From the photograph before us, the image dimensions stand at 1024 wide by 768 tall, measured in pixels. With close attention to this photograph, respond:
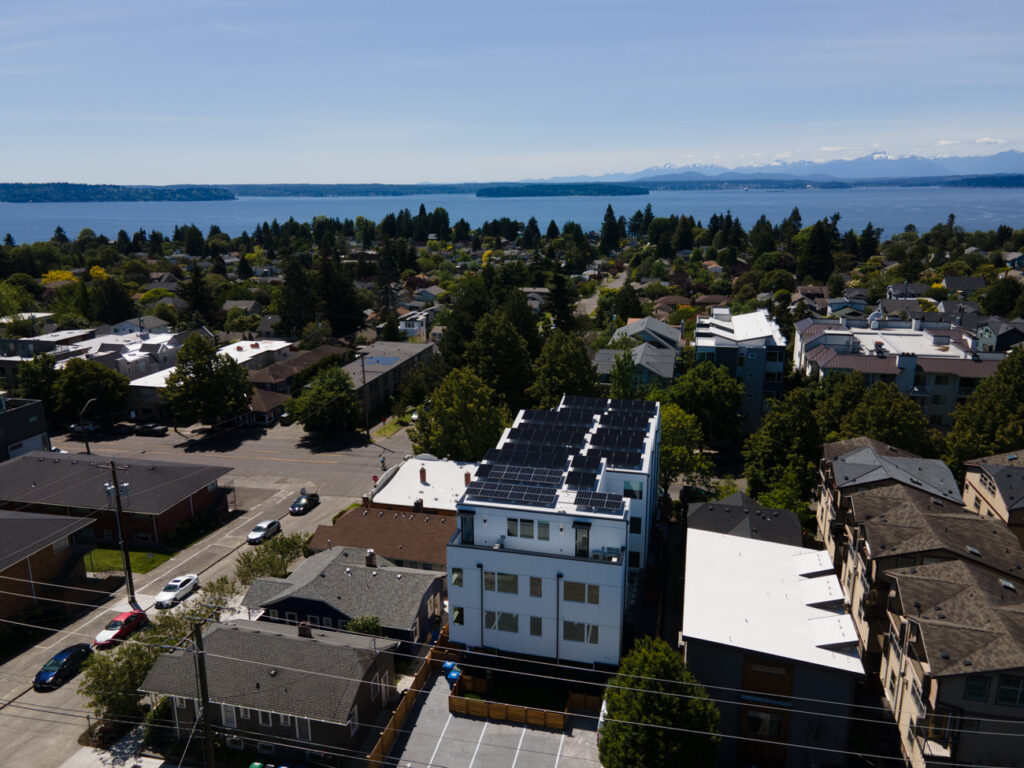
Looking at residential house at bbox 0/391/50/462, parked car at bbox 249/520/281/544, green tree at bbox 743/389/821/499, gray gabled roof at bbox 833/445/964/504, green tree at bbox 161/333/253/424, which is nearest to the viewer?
gray gabled roof at bbox 833/445/964/504

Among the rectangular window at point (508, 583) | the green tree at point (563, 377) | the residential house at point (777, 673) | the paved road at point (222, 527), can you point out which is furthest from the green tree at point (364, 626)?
the green tree at point (563, 377)

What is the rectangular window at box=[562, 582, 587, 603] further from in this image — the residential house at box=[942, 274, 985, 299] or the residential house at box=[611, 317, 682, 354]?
the residential house at box=[942, 274, 985, 299]

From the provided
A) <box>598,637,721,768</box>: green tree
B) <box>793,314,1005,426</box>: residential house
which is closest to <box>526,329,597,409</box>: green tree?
<box>793,314,1005,426</box>: residential house

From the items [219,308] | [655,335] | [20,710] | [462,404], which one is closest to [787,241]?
[655,335]

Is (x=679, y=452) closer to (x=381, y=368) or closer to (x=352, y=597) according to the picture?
(x=352, y=597)

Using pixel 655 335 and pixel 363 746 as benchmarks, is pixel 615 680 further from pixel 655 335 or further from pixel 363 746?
pixel 655 335

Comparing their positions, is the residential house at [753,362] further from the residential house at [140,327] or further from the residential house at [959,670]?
the residential house at [140,327]

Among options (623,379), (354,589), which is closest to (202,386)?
(354,589)
